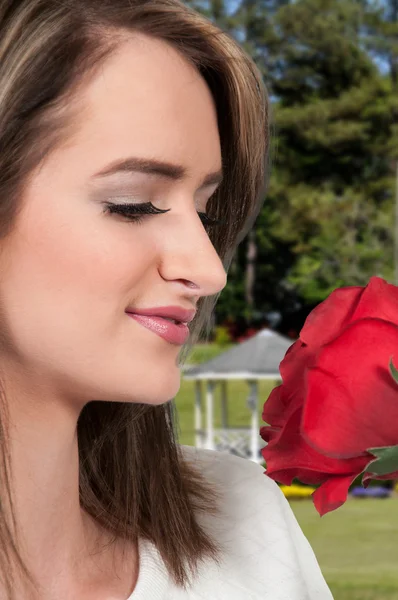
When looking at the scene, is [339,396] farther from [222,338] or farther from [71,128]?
[222,338]

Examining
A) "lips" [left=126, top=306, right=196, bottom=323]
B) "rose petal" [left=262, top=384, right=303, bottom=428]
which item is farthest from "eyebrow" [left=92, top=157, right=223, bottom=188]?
"rose petal" [left=262, top=384, right=303, bottom=428]

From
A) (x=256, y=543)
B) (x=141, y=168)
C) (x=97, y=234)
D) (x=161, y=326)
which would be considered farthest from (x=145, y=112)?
(x=256, y=543)

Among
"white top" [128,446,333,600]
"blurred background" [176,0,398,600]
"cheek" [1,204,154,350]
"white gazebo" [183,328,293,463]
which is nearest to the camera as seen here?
"cheek" [1,204,154,350]

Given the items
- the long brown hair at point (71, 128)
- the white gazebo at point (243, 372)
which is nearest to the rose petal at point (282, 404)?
the long brown hair at point (71, 128)

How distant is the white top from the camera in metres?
1.61

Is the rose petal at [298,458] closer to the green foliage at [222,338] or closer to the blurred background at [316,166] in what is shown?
the blurred background at [316,166]

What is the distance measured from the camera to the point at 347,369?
693mm

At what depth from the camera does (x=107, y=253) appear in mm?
1251

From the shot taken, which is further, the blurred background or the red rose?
the blurred background

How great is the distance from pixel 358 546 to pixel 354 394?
10190mm

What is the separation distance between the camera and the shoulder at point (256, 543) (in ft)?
5.45

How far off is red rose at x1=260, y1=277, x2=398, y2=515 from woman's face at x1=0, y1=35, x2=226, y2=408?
0.55 m

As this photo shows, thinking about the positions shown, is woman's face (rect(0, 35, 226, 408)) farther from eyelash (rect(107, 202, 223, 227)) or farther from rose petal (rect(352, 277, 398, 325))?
rose petal (rect(352, 277, 398, 325))

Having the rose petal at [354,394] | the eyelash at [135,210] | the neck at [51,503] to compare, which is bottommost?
the neck at [51,503]
